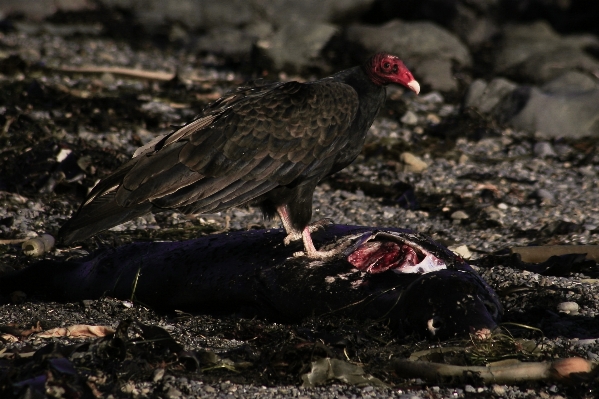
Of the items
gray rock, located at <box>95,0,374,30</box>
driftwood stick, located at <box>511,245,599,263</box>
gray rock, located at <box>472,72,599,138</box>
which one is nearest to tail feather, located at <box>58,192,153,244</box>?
driftwood stick, located at <box>511,245,599,263</box>

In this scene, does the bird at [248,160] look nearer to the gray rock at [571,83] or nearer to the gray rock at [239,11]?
the gray rock at [571,83]

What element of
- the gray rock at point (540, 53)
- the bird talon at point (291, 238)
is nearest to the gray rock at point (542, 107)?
the gray rock at point (540, 53)

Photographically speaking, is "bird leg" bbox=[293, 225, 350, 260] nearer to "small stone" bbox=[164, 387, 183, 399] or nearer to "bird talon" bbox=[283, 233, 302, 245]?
"bird talon" bbox=[283, 233, 302, 245]

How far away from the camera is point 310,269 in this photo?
5504mm

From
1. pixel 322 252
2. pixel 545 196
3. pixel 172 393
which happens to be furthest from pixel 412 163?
pixel 172 393

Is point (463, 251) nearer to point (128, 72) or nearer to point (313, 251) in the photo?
point (313, 251)

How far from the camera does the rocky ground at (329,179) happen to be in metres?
4.51

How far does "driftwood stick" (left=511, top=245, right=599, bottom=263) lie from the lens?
6.71 meters

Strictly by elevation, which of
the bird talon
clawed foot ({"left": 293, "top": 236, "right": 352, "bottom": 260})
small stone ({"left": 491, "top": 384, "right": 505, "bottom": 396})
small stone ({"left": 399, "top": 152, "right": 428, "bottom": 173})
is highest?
the bird talon

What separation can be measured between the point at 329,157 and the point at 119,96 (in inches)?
230

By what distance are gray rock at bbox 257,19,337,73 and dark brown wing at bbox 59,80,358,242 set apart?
7.29m

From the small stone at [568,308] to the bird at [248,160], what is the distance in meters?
1.45

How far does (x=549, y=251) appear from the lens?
684 centimetres

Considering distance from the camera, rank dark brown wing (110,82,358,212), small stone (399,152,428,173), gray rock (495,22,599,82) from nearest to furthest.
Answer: dark brown wing (110,82,358,212), small stone (399,152,428,173), gray rock (495,22,599,82)
